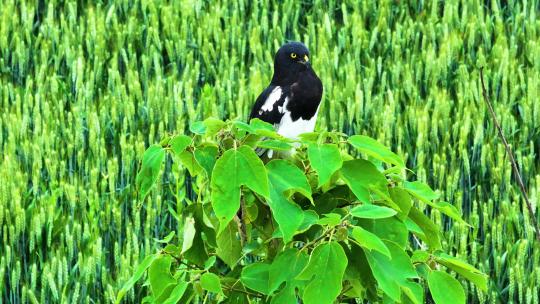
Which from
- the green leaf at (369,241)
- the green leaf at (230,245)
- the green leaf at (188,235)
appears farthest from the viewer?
the green leaf at (230,245)

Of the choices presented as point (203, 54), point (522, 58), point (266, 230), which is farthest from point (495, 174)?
point (266, 230)

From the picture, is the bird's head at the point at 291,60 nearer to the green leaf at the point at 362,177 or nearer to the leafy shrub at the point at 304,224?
the leafy shrub at the point at 304,224

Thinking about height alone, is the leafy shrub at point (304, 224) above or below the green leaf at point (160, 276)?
above

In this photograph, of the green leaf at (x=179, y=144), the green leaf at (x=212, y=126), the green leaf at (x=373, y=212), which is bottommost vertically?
the green leaf at (x=373, y=212)

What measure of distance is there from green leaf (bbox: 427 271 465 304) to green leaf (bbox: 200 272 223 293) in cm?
44

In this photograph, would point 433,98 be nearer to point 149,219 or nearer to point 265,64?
point 265,64

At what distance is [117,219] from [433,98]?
181 cm

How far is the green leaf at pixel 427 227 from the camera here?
7.57ft

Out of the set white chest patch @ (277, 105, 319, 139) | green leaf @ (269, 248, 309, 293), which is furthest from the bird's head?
green leaf @ (269, 248, 309, 293)

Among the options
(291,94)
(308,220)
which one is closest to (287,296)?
(308,220)

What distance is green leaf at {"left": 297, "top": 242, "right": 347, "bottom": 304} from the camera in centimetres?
195

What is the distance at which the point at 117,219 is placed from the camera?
4156 mm

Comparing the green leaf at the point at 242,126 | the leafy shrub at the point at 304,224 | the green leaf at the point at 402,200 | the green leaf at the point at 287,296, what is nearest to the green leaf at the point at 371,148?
the leafy shrub at the point at 304,224

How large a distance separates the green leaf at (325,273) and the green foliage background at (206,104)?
187cm
